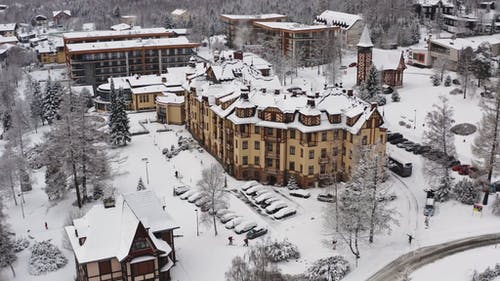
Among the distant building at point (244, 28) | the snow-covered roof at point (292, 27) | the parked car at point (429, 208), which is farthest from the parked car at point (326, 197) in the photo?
the distant building at point (244, 28)

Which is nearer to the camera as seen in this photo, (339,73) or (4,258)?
(4,258)

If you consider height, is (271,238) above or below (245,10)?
below

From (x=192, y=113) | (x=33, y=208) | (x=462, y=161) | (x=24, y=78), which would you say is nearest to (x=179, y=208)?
(x=33, y=208)

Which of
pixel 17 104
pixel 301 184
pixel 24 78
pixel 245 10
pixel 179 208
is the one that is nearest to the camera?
pixel 179 208

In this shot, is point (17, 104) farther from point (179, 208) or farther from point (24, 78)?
point (179, 208)

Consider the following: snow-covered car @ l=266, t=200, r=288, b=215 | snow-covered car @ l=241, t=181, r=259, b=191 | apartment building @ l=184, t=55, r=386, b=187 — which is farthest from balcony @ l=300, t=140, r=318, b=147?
snow-covered car @ l=266, t=200, r=288, b=215

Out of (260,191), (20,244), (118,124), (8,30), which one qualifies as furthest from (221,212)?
(8,30)

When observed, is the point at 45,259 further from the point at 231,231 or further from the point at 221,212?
the point at 221,212
